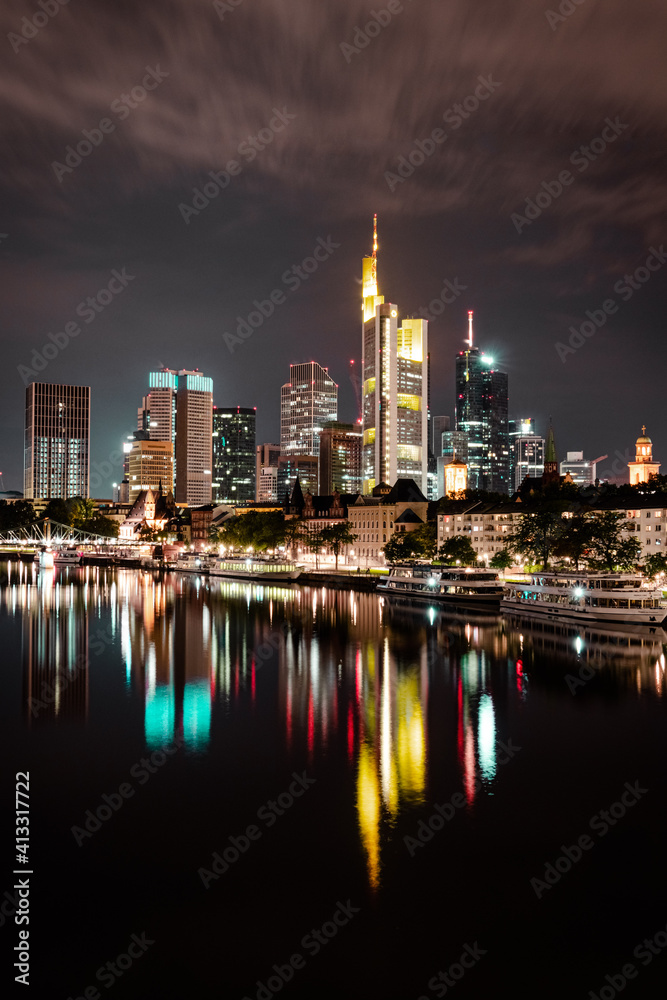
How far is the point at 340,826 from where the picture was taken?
19.5 metres

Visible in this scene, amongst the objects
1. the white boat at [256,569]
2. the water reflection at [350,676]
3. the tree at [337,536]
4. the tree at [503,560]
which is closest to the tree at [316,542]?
the tree at [337,536]

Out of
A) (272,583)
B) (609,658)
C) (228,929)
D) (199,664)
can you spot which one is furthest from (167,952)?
(272,583)

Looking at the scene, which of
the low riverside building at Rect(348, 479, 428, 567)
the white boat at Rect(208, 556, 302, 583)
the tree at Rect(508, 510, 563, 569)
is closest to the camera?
the tree at Rect(508, 510, 563, 569)

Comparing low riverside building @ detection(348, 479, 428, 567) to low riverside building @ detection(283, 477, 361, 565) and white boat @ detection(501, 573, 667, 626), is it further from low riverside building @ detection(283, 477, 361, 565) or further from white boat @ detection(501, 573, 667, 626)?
white boat @ detection(501, 573, 667, 626)

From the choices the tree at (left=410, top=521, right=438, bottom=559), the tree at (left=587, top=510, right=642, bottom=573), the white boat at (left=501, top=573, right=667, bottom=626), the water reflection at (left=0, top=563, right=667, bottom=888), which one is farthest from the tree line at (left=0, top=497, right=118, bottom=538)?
the white boat at (left=501, top=573, right=667, bottom=626)

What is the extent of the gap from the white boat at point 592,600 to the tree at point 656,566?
34.9 feet

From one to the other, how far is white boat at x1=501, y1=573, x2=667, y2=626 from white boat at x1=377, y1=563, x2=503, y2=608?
4.67 meters

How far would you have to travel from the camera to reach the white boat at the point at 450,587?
68062 mm

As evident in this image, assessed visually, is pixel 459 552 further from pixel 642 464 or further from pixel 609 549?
pixel 642 464

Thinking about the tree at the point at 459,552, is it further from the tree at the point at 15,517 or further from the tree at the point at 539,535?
the tree at the point at 15,517

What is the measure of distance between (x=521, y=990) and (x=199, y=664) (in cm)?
2854

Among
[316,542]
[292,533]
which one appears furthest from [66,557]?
[316,542]

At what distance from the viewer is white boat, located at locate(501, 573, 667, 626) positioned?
51188mm

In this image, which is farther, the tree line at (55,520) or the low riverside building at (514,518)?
the tree line at (55,520)
